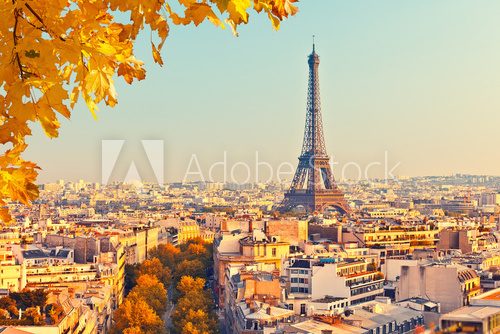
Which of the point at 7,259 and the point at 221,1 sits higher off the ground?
the point at 221,1

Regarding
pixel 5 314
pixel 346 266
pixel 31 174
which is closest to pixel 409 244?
pixel 346 266

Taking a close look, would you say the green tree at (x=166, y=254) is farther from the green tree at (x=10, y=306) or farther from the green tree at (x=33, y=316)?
the green tree at (x=33, y=316)

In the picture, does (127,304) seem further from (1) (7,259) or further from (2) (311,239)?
(2) (311,239)

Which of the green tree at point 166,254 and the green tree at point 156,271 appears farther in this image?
the green tree at point 166,254

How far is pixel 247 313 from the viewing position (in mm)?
28469

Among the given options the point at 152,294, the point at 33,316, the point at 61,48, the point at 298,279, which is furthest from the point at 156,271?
the point at 61,48

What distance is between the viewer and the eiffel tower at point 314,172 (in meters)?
99.4

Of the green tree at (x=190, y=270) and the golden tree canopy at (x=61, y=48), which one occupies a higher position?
the golden tree canopy at (x=61, y=48)

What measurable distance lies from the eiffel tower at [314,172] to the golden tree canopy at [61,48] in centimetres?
9543

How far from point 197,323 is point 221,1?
28884 mm

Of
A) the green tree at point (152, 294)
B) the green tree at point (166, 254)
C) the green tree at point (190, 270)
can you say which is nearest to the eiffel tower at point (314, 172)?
the green tree at point (166, 254)

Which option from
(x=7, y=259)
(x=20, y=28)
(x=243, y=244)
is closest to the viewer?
(x=20, y=28)

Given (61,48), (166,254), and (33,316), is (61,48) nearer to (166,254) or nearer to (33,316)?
(33,316)

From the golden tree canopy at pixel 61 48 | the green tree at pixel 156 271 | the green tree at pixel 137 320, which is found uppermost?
the golden tree canopy at pixel 61 48
